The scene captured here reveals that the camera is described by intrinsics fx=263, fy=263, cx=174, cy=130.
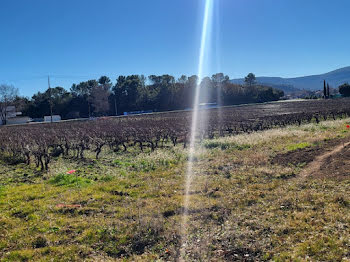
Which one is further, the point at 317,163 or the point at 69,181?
the point at 317,163

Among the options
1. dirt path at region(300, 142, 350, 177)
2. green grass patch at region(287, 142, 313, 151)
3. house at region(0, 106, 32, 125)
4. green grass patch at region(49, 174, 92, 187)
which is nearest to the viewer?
dirt path at region(300, 142, 350, 177)

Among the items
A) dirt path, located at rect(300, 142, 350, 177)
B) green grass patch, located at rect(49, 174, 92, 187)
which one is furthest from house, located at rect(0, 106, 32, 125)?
dirt path, located at rect(300, 142, 350, 177)

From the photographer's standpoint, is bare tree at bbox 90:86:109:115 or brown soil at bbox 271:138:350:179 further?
bare tree at bbox 90:86:109:115

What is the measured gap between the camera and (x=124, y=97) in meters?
78.9

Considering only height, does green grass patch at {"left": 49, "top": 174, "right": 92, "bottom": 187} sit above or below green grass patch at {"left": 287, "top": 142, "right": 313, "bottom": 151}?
below

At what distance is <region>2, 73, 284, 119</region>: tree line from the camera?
74688 mm

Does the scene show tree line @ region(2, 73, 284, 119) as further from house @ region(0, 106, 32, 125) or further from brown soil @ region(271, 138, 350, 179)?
brown soil @ region(271, 138, 350, 179)

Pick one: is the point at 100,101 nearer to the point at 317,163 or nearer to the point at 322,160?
the point at 322,160

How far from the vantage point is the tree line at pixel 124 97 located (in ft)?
245

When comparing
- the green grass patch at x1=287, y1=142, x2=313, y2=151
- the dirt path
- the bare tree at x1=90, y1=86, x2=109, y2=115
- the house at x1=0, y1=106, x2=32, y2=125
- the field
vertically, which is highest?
the bare tree at x1=90, y1=86, x2=109, y2=115

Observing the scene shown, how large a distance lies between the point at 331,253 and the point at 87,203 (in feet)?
18.8

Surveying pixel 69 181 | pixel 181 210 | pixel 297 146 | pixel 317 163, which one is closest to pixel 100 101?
pixel 297 146

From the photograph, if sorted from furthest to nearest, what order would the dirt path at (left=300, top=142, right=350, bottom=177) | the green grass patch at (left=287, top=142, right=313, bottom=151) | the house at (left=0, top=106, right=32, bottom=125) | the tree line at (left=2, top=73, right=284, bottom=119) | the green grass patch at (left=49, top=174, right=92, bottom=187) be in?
the tree line at (left=2, top=73, right=284, bottom=119), the house at (left=0, top=106, right=32, bottom=125), the green grass patch at (left=287, top=142, right=313, bottom=151), the green grass patch at (left=49, top=174, right=92, bottom=187), the dirt path at (left=300, top=142, right=350, bottom=177)

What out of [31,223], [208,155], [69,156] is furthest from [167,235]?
[69,156]
